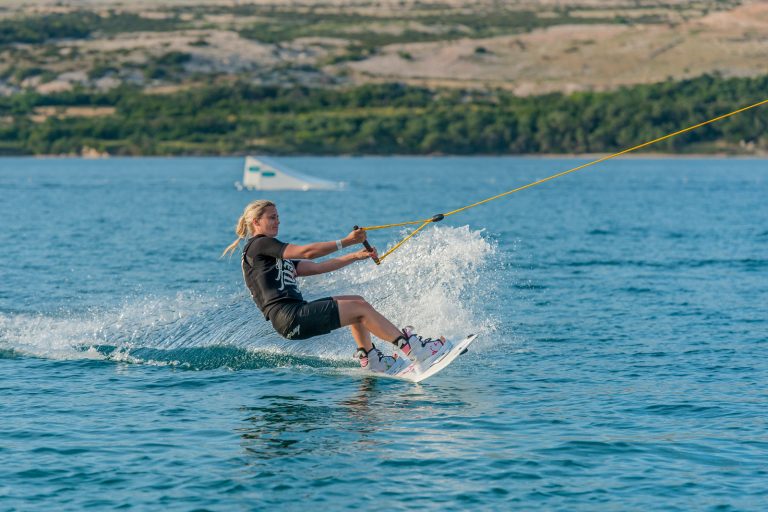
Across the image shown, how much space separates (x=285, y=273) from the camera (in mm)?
13836

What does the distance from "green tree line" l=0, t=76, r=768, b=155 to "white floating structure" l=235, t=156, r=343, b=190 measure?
6199cm

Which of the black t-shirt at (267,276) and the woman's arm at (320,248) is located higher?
the woman's arm at (320,248)

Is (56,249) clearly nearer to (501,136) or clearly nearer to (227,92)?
(501,136)

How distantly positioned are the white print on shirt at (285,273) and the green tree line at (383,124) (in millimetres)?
124194

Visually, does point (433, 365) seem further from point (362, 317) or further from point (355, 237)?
point (355, 237)

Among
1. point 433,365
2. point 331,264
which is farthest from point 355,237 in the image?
point 433,365

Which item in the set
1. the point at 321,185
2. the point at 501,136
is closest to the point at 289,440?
the point at 321,185

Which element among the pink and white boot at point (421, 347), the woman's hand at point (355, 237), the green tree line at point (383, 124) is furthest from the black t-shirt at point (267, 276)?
the green tree line at point (383, 124)

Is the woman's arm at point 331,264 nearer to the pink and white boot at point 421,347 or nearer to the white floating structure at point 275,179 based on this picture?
the pink and white boot at point 421,347

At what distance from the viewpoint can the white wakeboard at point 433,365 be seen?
14203mm

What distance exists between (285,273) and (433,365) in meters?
2.18

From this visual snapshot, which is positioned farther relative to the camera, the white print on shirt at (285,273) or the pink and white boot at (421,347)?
the pink and white boot at (421,347)

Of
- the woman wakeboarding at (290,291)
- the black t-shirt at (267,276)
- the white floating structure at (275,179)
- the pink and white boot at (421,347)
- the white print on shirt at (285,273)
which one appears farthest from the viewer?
the white floating structure at (275,179)

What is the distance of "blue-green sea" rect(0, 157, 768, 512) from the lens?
1059cm
